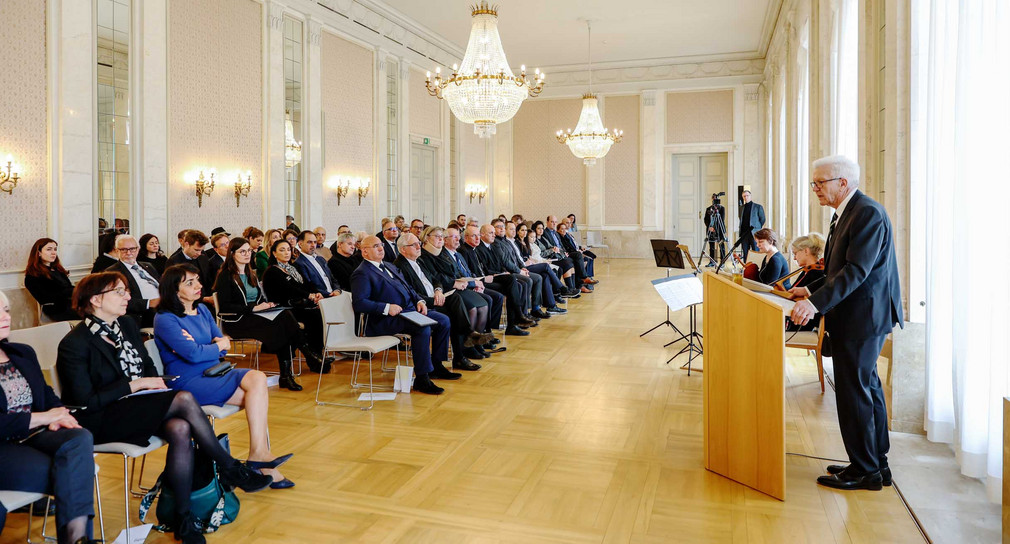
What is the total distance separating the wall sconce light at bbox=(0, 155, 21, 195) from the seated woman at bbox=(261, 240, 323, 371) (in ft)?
8.13

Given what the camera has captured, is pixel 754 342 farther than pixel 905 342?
No

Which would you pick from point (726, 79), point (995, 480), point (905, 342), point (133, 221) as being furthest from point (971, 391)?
point (726, 79)

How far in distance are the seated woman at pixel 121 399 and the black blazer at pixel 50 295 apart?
371 centimetres

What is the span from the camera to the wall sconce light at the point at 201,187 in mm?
8633

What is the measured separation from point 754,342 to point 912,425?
5.63ft

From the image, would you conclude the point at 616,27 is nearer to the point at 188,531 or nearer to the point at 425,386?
the point at 425,386

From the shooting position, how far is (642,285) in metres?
12.5

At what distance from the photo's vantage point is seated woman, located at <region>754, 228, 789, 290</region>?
20.5 feet

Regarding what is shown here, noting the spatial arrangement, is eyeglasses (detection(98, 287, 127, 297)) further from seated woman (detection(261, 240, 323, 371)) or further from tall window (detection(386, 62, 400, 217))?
tall window (detection(386, 62, 400, 217))

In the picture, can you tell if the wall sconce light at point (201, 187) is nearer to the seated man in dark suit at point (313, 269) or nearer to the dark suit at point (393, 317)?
the seated man in dark suit at point (313, 269)

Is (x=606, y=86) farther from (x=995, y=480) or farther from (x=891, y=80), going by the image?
(x=995, y=480)

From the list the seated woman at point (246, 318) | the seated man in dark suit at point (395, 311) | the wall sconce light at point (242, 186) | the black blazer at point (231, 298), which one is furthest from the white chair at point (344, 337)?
the wall sconce light at point (242, 186)

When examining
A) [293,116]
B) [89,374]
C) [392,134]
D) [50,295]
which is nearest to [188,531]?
[89,374]

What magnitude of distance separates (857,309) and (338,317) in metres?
3.56
